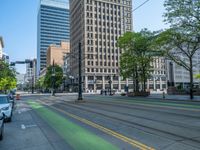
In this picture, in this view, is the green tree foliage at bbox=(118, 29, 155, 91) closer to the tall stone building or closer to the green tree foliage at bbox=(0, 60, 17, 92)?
the green tree foliage at bbox=(0, 60, 17, 92)

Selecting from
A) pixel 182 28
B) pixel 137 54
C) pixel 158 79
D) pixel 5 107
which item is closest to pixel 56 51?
pixel 158 79

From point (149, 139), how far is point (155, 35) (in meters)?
39.2

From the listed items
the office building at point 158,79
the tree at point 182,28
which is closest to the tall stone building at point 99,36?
the office building at point 158,79

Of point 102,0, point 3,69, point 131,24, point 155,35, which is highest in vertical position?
point 102,0

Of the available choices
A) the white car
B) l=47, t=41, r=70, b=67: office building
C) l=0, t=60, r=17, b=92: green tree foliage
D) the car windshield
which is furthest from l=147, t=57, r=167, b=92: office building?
the white car

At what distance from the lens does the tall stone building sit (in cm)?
11538

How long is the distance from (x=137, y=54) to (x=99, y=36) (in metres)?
71.6

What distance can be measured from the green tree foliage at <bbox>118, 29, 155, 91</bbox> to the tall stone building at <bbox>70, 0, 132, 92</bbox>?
195ft

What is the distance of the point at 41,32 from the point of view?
19750 cm

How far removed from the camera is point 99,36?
120 meters

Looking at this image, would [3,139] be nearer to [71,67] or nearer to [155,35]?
[155,35]

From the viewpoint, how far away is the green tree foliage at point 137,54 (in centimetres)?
4797

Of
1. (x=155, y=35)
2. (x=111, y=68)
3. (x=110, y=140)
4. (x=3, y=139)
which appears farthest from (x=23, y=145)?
(x=111, y=68)

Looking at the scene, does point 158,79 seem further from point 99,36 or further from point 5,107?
point 5,107
